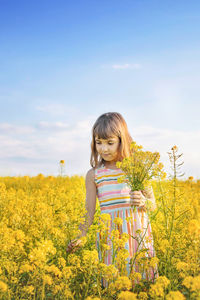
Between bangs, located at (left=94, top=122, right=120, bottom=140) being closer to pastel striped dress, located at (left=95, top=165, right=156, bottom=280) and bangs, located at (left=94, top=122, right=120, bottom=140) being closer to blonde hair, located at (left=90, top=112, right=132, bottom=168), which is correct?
blonde hair, located at (left=90, top=112, right=132, bottom=168)

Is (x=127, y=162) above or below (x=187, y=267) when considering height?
above

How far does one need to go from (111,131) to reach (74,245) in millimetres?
1102

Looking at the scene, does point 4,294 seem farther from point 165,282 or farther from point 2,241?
point 165,282

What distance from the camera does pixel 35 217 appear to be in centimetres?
352

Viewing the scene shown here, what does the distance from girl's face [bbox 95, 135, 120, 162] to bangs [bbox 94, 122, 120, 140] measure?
0.10ft

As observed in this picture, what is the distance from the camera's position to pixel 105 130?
3072 millimetres

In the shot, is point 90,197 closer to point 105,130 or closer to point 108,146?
point 108,146

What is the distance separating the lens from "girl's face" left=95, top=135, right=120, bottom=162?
306 centimetres

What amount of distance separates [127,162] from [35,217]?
162 centimetres

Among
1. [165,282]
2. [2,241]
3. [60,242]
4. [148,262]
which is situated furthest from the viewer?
[60,242]

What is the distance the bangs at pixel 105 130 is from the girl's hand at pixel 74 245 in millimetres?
979

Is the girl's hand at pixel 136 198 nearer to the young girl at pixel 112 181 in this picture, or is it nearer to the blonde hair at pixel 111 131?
the young girl at pixel 112 181

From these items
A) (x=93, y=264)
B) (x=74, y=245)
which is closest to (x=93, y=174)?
(x=74, y=245)

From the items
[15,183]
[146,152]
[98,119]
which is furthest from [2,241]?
[15,183]
